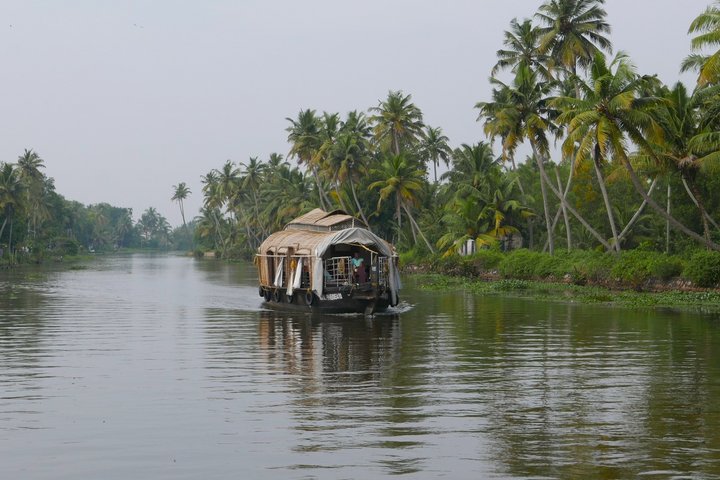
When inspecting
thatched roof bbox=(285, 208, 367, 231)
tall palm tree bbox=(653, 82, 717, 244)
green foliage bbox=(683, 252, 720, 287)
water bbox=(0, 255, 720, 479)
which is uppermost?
tall palm tree bbox=(653, 82, 717, 244)

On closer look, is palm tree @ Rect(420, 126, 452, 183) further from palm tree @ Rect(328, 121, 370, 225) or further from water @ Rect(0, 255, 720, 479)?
water @ Rect(0, 255, 720, 479)

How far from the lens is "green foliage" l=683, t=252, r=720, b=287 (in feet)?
104

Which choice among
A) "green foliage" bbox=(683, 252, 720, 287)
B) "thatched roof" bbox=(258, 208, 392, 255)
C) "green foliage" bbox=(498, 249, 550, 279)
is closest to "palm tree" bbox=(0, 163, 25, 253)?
"green foliage" bbox=(498, 249, 550, 279)

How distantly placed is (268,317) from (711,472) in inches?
817

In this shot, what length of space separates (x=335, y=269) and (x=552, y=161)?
19.7 m

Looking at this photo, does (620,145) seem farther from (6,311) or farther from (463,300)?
(6,311)

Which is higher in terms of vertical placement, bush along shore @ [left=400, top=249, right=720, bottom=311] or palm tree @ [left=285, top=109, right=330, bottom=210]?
palm tree @ [left=285, top=109, right=330, bottom=210]

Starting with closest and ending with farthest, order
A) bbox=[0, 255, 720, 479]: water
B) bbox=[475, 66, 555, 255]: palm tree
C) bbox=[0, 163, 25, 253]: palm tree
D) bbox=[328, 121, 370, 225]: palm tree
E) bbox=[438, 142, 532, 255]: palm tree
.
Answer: bbox=[0, 255, 720, 479]: water, bbox=[475, 66, 555, 255]: palm tree, bbox=[438, 142, 532, 255]: palm tree, bbox=[328, 121, 370, 225]: palm tree, bbox=[0, 163, 25, 253]: palm tree

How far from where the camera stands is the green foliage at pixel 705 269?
3155cm

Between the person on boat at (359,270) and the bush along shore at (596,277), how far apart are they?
8089mm

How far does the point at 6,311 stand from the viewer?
30188mm

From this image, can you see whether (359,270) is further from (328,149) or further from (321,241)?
(328,149)

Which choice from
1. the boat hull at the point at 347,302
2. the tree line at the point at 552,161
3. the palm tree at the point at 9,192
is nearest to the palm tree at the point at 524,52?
the tree line at the point at 552,161

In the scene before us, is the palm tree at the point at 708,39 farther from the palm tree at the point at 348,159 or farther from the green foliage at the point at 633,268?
the palm tree at the point at 348,159
